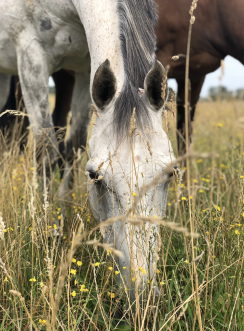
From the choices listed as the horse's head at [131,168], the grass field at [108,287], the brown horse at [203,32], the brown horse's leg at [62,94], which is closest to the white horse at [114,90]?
the horse's head at [131,168]

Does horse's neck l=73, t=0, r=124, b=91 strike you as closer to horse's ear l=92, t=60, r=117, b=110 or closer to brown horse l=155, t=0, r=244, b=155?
horse's ear l=92, t=60, r=117, b=110

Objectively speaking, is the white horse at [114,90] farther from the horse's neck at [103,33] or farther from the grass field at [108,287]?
the grass field at [108,287]

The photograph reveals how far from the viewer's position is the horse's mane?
176cm

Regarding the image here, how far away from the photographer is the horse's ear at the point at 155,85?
70.0 inches

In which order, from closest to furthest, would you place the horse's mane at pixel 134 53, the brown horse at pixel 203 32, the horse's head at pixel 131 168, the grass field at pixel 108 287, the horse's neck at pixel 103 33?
1. the grass field at pixel 108 287
2. the horse's head at pixel 131 168
3. the horse's mane at pixel 134 53
4. the horse's neck at pixel 103 33
5. the brown horse at pixel 203 32

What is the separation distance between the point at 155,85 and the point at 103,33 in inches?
23.8

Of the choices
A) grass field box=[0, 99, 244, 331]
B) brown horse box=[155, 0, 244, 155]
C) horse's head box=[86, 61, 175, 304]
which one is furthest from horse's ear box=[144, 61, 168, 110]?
brown horse box=[155, 0, 244, 155]

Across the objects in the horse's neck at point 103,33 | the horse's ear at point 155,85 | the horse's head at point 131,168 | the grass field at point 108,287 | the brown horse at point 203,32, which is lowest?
the grass field at point 108,287

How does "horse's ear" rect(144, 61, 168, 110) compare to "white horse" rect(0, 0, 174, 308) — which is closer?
"white horse" rect(0, 0, 174, 308)

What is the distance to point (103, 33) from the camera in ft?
7.14

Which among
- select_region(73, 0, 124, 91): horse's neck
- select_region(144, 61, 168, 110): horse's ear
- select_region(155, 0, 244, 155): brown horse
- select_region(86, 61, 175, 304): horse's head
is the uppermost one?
select_region(155, 0, 244, 155): brown horse

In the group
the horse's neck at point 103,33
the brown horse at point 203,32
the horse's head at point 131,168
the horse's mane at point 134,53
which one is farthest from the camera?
the brown horse at point 203,32

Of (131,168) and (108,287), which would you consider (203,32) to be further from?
(108,287)

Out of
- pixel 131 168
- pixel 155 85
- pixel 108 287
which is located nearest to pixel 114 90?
pixel 155 85
